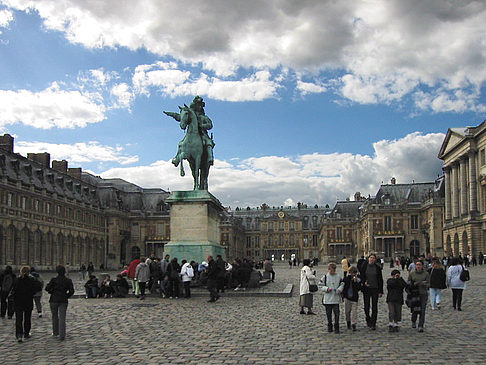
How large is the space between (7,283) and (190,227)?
28.6ft

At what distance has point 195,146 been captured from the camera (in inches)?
968

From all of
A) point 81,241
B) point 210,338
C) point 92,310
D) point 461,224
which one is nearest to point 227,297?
point 92,310

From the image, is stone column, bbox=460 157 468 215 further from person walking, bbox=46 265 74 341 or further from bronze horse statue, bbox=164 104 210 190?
person walking, bbox=46 265 74 341

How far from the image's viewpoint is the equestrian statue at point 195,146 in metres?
24.6

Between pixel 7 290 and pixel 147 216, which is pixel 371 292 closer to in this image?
pixel 7 290

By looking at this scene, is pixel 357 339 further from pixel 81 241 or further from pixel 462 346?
pixel 81 241

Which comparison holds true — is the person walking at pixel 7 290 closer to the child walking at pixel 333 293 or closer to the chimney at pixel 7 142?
the child walking at pixel 333 293

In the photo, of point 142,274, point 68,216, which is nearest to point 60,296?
point 142,274

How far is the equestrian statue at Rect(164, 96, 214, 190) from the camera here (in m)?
24.6

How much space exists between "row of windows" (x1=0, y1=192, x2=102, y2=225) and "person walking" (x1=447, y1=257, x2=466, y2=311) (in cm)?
5020

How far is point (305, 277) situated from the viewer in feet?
54.5

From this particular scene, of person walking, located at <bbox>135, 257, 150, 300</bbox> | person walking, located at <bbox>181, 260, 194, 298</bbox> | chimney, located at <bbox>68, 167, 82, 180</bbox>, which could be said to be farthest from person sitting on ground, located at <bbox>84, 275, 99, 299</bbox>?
chimney, located at <bbox>68, 167, 82, 180</bbox>

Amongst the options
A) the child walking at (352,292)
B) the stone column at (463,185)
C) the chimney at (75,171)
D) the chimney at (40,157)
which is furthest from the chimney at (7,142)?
the child walking at (352,292)

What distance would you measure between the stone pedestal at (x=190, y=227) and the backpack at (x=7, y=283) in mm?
7964
